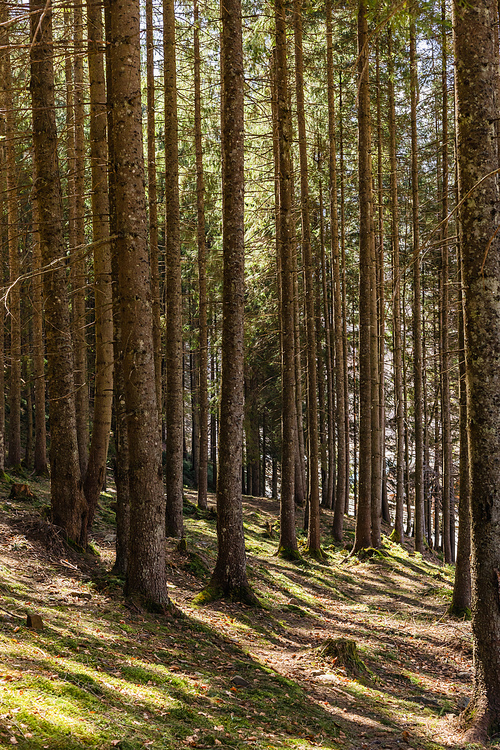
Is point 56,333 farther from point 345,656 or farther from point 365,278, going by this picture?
point 365,278

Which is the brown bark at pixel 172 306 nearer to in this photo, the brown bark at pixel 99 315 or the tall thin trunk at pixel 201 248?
the tall thin trunk at pixel 201 248

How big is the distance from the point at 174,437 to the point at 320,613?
4492 mm

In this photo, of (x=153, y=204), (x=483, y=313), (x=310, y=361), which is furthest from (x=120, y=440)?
(x=310, y=361)

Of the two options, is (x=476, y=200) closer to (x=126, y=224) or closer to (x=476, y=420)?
(x=476, y=420)

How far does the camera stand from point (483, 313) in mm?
5090

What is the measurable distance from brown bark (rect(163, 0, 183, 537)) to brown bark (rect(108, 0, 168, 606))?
493 cm

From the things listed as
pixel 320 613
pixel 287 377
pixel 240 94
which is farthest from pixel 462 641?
pixel 240 94

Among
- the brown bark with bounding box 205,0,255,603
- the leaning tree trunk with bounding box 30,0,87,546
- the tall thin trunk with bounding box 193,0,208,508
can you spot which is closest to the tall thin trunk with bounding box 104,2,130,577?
the leaning tree trunk with bounding box 30,0,87,546

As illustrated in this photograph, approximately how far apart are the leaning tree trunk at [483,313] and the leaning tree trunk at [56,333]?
526cm

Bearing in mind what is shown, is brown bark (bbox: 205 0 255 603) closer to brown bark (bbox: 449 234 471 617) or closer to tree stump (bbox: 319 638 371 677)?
tree stump (bbox: 319 638 371 677)

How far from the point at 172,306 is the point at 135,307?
5.36m

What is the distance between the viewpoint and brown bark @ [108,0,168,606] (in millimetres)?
6566

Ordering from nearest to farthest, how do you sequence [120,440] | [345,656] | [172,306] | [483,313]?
[483,313]
[345,656]
[120,440]
[172,306]

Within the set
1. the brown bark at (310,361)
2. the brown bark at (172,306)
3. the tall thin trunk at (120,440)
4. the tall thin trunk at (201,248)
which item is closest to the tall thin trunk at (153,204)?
the brown bark at (172,306)
